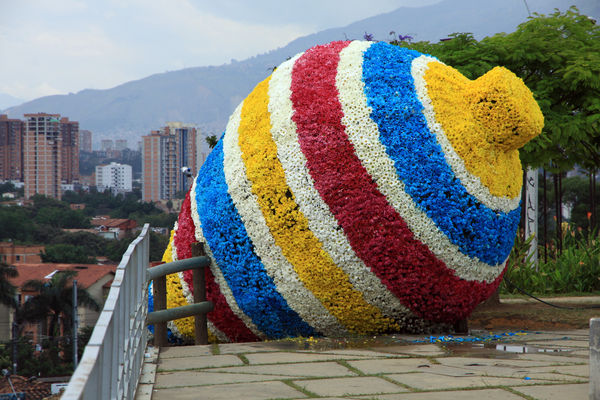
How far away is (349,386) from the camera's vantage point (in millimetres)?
4105

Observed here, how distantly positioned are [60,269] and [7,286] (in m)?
8.44

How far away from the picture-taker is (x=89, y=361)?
77.6 inches

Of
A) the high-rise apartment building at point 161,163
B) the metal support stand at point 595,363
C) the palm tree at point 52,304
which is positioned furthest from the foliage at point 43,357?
the high-rise apartment building at point 161,163

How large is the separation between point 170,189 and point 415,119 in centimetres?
8845

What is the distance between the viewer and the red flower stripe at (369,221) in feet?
18.0

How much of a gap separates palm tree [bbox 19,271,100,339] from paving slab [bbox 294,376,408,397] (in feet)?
140

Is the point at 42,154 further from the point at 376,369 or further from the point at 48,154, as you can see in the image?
the point at 376,369

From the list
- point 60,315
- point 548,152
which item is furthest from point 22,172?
point 548,152

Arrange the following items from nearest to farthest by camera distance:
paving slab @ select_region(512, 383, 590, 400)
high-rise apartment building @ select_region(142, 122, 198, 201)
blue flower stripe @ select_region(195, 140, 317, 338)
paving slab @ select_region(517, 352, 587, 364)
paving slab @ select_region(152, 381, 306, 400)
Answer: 1. paving slab @ select_region(512, 383, 590, 400)
2. paving slab @ select_region(152, 381, 306, 400)
3. paving slab @ select_region(517, 352, 587, 364)
4. blue flower stripe @ select_region(195, 140, 317, 338)
5. high-rise apartment building @ select_region(142, 122, 198, 201)

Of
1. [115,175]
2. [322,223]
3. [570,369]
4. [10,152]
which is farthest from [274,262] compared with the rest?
[115,175]

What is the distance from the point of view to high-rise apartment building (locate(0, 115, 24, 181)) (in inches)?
3592

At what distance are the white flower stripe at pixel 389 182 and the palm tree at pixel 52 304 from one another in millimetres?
41589

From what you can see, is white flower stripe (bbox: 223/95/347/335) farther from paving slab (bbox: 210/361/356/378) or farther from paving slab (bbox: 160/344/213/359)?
paving slab (bbox: 210/361/356/378)

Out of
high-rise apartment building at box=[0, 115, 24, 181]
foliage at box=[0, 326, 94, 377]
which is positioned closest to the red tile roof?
foliage at box=[0, 326, 94, 377]
